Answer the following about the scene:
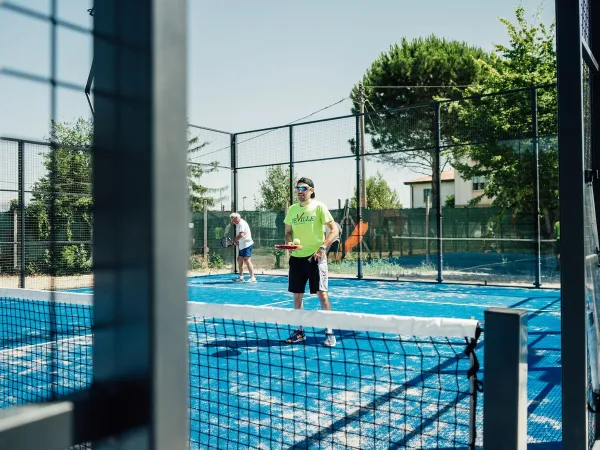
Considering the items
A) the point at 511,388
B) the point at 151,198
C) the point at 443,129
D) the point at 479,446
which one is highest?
the point at 443,129

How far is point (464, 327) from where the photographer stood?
2229mm

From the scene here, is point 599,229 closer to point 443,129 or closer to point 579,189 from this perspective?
point 579,189

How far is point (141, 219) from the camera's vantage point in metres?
0.50

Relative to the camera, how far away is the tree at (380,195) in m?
38.7

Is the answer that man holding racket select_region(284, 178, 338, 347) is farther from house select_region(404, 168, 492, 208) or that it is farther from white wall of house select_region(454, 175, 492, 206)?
white wall of house select_region(454, 175, 492, 206)

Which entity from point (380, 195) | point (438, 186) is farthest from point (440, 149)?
point (380, 195)

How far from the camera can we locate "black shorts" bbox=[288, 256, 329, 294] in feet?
20.5

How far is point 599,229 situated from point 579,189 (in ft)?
3.78

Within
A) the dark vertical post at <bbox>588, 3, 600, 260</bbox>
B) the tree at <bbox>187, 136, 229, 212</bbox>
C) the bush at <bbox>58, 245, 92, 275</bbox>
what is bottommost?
the bush at <bbox>58, 245, 92, 275</bbox>

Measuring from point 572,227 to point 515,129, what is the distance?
15558 millimetres

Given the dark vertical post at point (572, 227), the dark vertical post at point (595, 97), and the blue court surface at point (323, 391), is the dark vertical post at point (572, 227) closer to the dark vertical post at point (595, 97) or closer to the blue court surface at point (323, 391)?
the blue court surface at point (323, 391)

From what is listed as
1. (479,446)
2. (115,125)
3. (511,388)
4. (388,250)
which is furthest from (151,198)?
(388,250)

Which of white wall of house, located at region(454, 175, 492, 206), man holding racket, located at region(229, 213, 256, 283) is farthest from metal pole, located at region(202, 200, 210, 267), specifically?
white wall of house, located at region(454, 175, 492, 206)

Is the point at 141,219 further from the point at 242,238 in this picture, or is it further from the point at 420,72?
the point at 420,72
